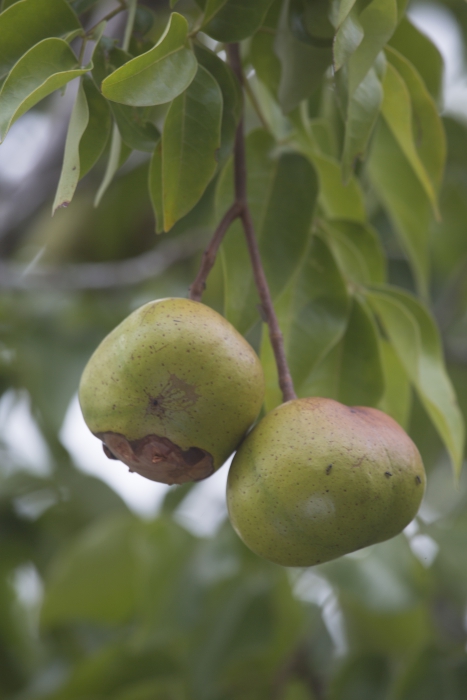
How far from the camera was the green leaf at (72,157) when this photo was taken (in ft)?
2.92

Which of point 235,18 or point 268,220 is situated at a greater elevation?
point 235,18

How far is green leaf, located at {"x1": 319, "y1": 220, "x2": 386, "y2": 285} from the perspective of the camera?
58.6 inches

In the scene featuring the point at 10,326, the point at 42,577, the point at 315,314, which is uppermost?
the point at 315,314

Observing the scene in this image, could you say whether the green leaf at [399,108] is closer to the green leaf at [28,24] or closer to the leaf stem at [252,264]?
the leaf stem at [252,264]

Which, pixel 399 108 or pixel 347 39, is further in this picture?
pixel 399 108

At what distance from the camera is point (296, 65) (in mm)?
1225

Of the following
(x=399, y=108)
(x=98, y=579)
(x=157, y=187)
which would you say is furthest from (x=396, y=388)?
(x=98, y=579)

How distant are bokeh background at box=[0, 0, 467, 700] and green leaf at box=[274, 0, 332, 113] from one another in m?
1.23

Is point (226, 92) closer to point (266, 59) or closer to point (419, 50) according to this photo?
point (266, 59)

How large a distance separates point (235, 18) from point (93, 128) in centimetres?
26

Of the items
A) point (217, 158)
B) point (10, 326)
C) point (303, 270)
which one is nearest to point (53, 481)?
point (10, 326)

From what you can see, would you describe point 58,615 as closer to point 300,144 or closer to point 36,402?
point 36,402

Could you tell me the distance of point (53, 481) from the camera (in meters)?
2.85

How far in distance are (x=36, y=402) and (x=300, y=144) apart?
1497 mm
